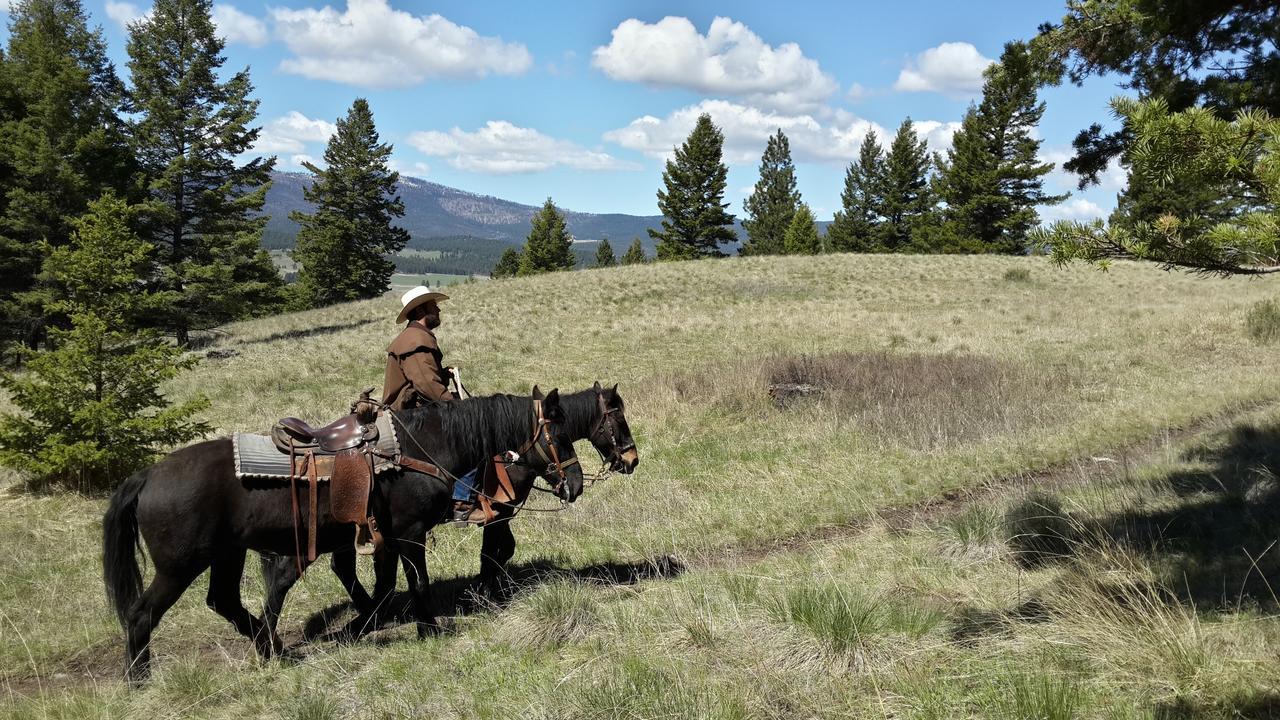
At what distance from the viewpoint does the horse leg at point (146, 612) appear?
15.4ft

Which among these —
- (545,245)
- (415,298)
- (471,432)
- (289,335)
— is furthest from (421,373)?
(545,245)

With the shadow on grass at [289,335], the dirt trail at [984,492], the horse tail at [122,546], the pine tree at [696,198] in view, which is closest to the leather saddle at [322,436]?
the horse tail at [122,546]

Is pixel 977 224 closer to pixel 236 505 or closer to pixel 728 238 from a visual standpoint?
pixel 728 238

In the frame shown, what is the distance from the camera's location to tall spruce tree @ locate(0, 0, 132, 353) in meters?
22.2

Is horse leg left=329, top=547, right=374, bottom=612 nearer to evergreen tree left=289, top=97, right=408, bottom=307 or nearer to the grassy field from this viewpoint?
the grassy field

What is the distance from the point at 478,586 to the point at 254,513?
2117 mm

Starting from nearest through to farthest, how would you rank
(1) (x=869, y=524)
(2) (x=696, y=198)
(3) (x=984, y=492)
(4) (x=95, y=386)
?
(1) (x=869, y=524) < (3) (x=984, y=492) < (4) (x=95, y=386) < (2) (x=696, y=198)

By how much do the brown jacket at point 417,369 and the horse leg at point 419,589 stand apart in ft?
4.03

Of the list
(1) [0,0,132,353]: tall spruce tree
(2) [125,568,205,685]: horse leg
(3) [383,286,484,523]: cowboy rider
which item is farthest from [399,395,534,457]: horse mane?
(1) [0,0,132,353]: tall spruce tree

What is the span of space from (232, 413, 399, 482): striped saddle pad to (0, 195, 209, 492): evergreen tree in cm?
468

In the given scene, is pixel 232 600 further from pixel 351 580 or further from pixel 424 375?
pixel 424 375

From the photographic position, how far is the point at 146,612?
15.5 feet

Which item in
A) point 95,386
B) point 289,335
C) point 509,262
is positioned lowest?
point 289,335

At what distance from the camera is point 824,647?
171 inches
